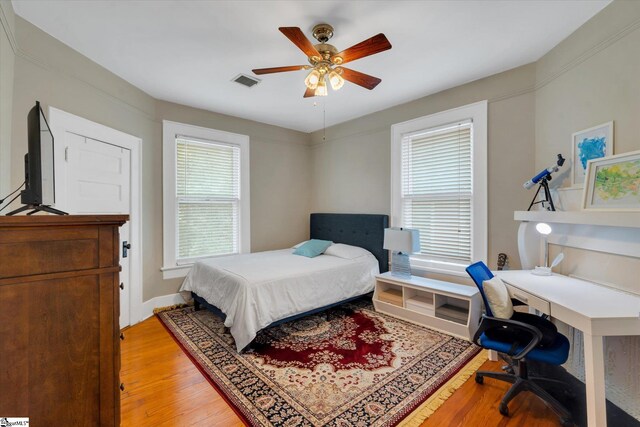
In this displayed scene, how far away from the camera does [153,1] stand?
1.80 meters

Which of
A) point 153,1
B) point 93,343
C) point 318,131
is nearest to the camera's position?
point 93,343

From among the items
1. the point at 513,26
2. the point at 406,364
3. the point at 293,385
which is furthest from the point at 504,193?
the point at 293,385

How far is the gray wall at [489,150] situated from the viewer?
264 centimetres

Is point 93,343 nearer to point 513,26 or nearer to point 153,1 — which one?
point 153,1

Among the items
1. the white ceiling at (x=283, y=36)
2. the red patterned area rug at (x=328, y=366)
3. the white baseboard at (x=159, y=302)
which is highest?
the white ceiling at (x=283, y=36)

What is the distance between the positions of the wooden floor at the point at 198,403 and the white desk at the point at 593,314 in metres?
0.41

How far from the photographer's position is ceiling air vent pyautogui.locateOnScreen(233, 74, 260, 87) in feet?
9.30

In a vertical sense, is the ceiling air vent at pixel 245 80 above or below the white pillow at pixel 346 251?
above

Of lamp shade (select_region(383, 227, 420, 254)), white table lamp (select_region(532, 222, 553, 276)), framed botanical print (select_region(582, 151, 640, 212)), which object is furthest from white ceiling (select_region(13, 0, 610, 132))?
lamp shade (select_region(383, 227, 420, 254))

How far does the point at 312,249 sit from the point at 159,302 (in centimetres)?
206

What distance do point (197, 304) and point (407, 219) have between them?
294 cm

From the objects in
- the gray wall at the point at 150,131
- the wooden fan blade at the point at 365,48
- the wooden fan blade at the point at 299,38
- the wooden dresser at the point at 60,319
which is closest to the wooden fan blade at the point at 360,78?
the wooden fan blade at the point at 365,48

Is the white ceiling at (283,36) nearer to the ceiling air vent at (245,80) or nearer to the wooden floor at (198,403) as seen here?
the ceiling air vent at (245,80)

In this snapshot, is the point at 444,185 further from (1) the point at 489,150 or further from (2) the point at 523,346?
(2) the point at 523,346
